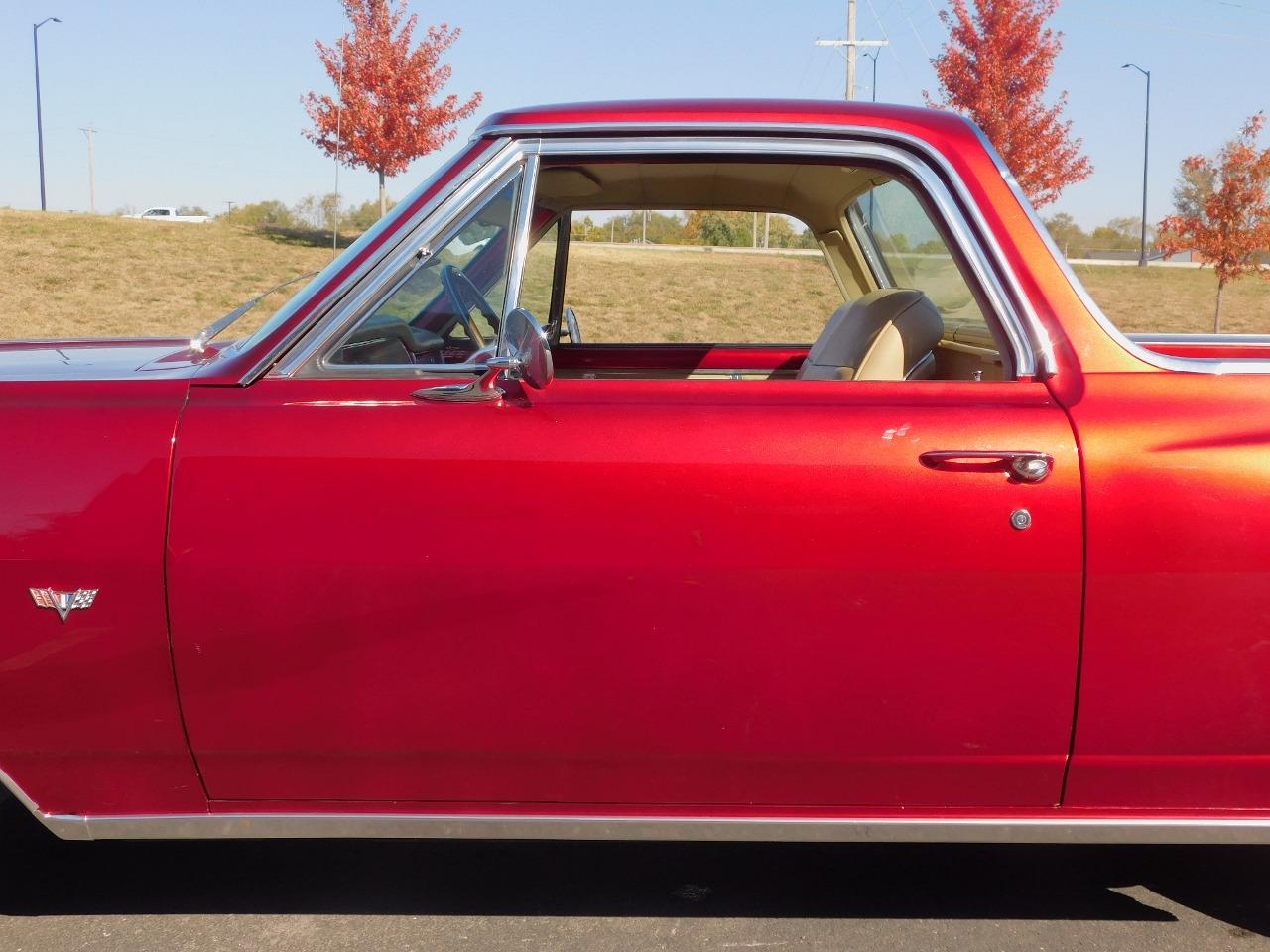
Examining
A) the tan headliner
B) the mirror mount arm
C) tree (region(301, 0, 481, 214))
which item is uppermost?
tree (region(301, 0, 481, 214))

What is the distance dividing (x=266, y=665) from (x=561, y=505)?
619mm

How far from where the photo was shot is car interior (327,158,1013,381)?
2.41 meters

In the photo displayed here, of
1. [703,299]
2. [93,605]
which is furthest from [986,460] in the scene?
Result: [703,299]

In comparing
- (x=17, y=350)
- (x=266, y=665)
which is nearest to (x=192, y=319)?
(x=17, y=350)

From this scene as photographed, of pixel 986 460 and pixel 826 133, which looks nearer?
pixel 986 460

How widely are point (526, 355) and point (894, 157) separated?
85cm

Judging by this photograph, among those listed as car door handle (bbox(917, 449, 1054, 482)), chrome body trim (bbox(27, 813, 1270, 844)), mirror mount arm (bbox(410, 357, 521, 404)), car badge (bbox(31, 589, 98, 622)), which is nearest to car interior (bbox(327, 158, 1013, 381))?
mirror mount arm (bbox(410, 357, 521, 404))

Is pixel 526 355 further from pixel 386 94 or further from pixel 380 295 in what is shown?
pixel 386 94

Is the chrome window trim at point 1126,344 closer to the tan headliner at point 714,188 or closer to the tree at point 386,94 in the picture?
the tan headliner at point 714,188

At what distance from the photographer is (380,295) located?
2.33 metres

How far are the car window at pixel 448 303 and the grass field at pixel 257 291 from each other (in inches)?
389

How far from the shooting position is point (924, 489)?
2.14 meters

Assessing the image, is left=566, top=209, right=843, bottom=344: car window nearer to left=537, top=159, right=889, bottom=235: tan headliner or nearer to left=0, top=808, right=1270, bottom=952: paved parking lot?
left=537, top=159, right=889, bottom=235: tan headliner

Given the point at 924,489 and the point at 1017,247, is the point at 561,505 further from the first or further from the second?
the point at 1017,247
